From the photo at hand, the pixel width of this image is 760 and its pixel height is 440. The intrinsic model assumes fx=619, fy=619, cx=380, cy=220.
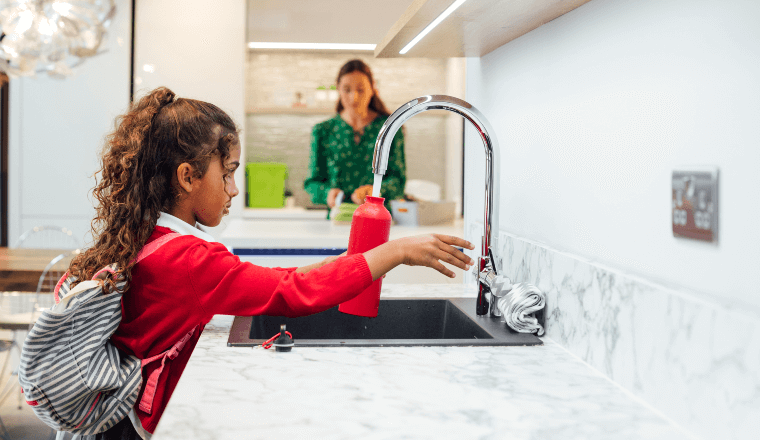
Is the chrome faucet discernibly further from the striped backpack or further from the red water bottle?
the striped backpack

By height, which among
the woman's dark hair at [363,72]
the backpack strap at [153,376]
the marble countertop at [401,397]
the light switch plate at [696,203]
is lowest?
the backpack strap at [153,376]

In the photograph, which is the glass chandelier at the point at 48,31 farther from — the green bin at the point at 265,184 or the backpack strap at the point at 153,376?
the backpack strap at the point at 153,376

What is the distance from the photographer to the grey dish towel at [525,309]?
3.13 feet

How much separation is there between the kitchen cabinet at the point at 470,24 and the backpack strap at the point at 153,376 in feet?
2.11

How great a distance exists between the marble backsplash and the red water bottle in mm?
268

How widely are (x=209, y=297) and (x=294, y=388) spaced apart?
0.28 m

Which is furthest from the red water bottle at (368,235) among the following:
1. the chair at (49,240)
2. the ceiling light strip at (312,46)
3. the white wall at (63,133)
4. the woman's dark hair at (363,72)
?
the ceiling light strip at (312,46)

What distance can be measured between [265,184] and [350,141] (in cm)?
96

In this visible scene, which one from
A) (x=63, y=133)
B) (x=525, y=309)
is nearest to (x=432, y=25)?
(x=525, y=309)

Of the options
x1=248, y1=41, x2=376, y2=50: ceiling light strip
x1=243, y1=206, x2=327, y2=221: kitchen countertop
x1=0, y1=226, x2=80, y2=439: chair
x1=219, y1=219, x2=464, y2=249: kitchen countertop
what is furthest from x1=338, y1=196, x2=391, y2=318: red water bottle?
x1=248, y1=41, x2=376, y2=50: ceiling light strip

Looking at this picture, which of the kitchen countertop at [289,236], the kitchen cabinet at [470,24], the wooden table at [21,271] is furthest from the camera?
the wooden table at [21,271]

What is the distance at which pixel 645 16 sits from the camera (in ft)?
2.53

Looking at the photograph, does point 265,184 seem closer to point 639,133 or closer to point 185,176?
point 185,176

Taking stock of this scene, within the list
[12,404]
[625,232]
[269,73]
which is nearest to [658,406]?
[625,232]
